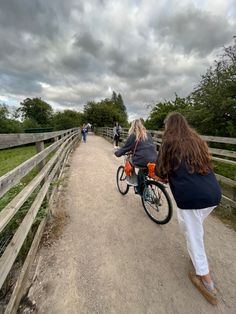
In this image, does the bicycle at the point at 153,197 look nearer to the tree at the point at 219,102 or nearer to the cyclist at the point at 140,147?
the cyclist at the point at 140,147

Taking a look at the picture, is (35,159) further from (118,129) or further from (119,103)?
(119,103)

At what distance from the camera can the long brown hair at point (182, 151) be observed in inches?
68.6

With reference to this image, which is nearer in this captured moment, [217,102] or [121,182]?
[121,182]

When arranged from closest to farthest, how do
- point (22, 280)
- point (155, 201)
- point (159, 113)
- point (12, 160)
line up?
point (22, 280)
point (155, 201)
point (12, 160)
point (159, 113)

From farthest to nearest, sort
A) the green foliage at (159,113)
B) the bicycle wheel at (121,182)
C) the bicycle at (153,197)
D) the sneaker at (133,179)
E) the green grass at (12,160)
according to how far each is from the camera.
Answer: the green foliage at (159,113), the green grass at (12,160), the bicycle wheel at (121,182), the sneaker at (133,179), the bicycle at (153,197)

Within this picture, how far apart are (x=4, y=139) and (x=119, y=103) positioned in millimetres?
69561

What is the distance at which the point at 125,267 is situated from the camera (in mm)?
2104

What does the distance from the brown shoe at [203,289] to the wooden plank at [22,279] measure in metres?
1.75


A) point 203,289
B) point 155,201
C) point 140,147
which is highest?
point 140,147

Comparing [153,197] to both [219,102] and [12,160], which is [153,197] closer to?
[219,102]

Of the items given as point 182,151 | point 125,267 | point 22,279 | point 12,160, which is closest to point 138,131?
point 182,151

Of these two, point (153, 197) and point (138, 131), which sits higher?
point (138, 131)

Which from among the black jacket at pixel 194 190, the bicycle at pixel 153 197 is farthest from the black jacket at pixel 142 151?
the black jacket at pixel 194 190

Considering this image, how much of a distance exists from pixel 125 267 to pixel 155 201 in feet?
4.11
